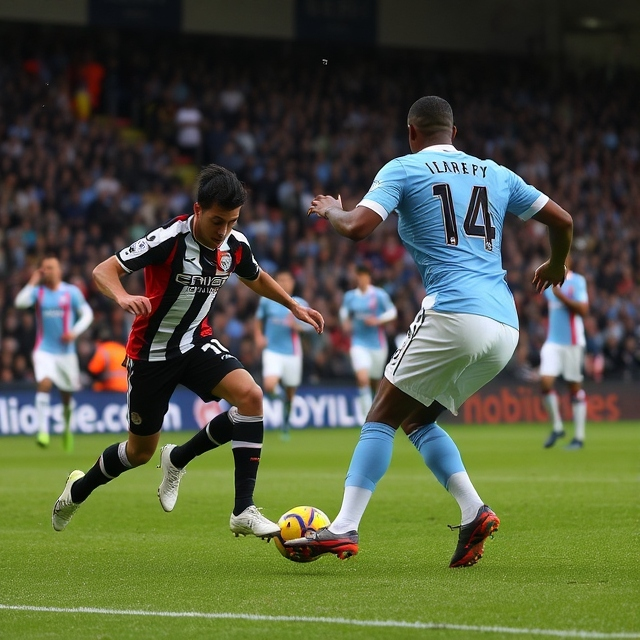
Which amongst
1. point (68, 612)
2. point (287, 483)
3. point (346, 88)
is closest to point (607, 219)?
point (346, 88)

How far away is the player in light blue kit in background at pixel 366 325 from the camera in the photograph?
19859 millimetres

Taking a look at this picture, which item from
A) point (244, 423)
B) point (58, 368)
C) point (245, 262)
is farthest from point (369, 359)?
point (244, 423)

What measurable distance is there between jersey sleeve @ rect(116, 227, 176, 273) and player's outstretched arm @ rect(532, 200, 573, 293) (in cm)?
206

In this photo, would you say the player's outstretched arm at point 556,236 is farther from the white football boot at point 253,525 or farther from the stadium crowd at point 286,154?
the stadium crowd at point 286,154

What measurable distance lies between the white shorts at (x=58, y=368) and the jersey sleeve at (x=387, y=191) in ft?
37.4

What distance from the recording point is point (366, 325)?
20047 mm

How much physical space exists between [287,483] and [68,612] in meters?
6.40

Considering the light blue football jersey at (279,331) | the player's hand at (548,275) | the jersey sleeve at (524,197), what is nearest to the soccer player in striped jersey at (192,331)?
the player's hand at (548,275)

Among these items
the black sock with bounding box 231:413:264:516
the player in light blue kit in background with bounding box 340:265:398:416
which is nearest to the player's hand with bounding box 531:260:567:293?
the black sock with bounding box 231:413:264:516

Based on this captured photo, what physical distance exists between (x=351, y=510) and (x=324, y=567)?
1.81 ft

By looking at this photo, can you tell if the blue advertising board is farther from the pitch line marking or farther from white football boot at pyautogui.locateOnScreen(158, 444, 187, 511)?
the pitch line marking

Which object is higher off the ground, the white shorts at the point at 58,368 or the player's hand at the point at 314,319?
the player's hand at the point at 314,319

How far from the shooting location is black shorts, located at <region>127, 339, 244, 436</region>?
726cm

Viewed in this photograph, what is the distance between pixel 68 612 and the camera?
5242 mm
